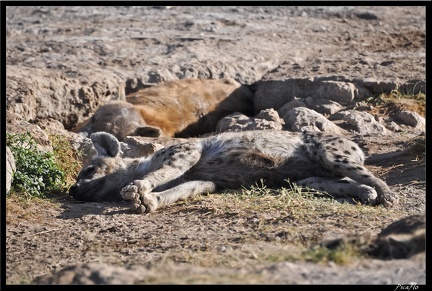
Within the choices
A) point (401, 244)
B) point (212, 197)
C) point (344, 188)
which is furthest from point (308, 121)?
point (401, 244)

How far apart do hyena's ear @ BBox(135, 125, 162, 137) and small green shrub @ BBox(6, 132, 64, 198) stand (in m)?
2.40

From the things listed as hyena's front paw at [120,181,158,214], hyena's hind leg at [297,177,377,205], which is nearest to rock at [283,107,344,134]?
hyena's hind leg at [297,177,377,205]

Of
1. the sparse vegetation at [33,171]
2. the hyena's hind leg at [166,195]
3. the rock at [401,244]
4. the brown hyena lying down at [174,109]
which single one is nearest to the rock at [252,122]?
the brown hyena lying down at [174,109]

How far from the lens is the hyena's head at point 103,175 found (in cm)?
775

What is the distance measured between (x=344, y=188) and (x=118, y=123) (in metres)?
4.03

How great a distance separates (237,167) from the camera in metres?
7.85

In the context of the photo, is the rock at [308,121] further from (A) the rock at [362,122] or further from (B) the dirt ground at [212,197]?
(B) the dirt ground at [212,197]

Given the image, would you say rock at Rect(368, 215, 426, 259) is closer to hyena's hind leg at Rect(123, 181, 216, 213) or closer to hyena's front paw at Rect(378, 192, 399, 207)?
hyena's front paw at Rect(378, 192, 399, 207)

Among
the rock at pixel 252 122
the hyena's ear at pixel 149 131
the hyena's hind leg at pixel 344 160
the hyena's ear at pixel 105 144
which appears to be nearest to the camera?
the hyena's hind leg at pixel 344 160

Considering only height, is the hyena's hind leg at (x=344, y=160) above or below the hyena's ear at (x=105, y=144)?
above

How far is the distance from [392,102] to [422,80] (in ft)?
2.04

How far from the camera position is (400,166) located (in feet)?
27.8

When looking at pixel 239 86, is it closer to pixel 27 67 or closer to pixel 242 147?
pixel 27 67

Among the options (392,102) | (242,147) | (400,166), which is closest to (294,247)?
(242,147)
